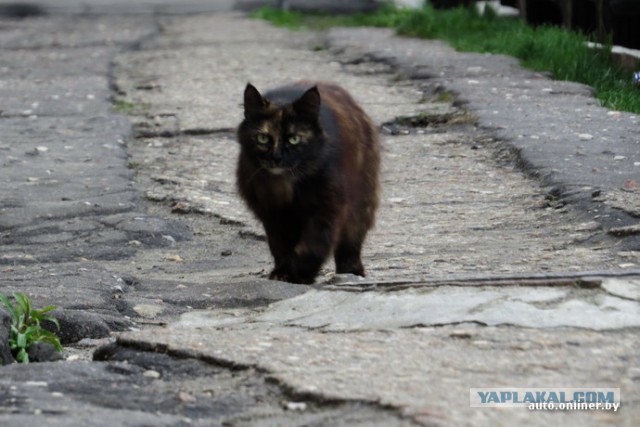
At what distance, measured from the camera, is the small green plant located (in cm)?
377

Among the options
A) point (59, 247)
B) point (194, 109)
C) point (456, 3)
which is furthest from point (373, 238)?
point (456, 3)

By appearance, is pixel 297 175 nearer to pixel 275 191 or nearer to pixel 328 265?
pixel 275 191

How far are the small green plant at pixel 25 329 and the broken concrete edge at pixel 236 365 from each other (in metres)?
0.26

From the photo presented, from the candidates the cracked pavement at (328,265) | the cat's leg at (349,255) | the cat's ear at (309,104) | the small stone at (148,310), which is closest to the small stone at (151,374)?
the cracked pavement at (328,265)

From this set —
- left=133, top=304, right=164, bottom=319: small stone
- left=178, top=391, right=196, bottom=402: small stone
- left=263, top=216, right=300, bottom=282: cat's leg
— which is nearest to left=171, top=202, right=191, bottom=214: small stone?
left=263, top=216, right=300, bottom=282: cat's leg

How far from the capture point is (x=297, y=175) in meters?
4.92

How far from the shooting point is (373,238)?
19.6ft

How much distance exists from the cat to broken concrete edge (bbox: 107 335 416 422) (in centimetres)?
148

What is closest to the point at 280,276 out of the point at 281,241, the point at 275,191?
the point at 281,241

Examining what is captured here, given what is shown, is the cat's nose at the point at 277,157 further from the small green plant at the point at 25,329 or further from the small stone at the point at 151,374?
the small stone at the point at 151,374

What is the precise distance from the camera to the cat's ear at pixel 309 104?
488 centimetres

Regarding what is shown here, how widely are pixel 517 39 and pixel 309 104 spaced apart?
6.88 meters

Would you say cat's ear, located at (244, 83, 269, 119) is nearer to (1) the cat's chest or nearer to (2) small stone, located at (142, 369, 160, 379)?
(1) the cat's chest

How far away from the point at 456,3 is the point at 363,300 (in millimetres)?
12596
